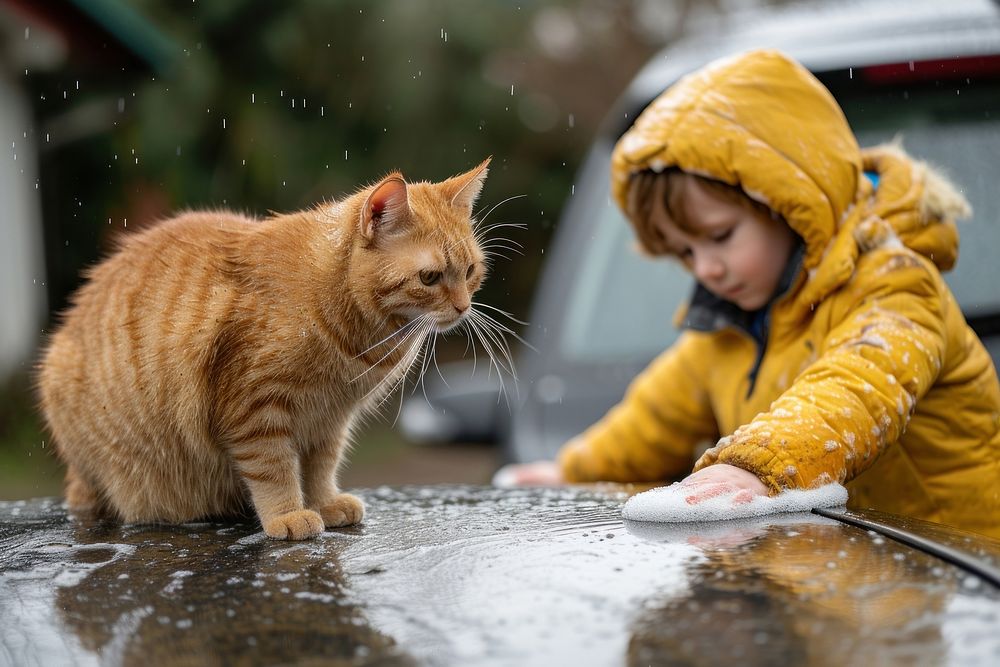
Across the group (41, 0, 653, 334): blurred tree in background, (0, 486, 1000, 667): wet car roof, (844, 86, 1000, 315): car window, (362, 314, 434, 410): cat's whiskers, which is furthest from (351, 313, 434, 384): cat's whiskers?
(41, 0, 653, 334): blurred tree in background

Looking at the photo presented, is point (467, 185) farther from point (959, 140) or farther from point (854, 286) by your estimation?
point (959, 140)

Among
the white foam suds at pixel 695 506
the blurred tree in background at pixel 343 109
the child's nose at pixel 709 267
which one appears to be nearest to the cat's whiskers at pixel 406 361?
the white foam suds at pixel 695 506

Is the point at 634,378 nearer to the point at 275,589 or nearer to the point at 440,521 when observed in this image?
the point at 440,521

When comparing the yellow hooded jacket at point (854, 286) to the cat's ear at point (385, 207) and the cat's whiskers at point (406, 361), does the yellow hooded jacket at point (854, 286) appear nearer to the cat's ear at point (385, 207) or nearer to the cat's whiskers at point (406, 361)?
the cat's whiskers at point (406, 361)

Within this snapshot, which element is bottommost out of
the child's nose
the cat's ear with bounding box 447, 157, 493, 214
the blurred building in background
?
the child's nose

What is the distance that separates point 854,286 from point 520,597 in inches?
61.5

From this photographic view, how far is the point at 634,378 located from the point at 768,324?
3.22ft

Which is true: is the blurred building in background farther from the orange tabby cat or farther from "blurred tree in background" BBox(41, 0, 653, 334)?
the orange tabby cat

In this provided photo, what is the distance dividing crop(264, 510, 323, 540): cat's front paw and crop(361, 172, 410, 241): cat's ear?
57cm

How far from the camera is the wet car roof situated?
1167mm

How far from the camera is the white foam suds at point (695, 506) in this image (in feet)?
5.86

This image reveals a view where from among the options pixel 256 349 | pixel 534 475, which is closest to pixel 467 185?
pixel 256 349

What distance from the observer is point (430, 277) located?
7.41 ft

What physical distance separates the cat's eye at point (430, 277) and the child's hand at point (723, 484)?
0.69 metres
